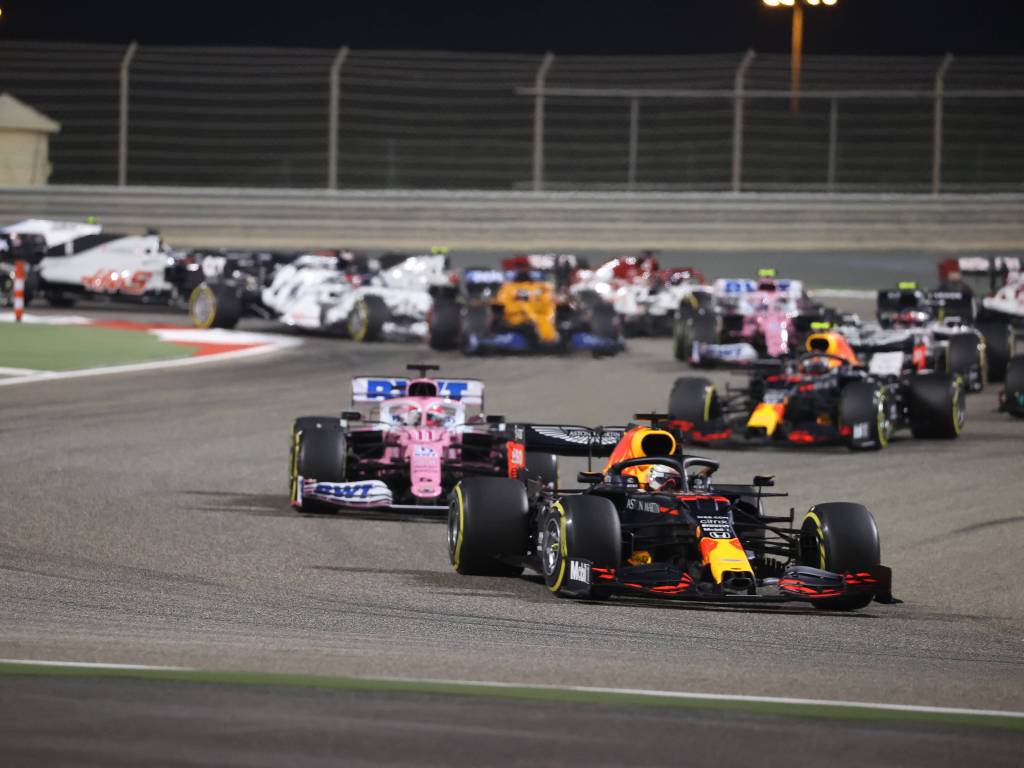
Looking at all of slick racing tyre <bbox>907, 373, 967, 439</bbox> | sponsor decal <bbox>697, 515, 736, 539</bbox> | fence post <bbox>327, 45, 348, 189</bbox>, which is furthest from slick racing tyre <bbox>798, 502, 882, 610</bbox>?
fence post <bbox>327, 45, 348, 189</bbox>

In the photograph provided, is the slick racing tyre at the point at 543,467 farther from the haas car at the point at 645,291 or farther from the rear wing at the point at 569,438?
the haas car at the point at 645,291

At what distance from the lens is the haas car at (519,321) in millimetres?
24500

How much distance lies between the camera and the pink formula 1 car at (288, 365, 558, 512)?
39.9 feet

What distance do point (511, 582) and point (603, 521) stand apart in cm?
91

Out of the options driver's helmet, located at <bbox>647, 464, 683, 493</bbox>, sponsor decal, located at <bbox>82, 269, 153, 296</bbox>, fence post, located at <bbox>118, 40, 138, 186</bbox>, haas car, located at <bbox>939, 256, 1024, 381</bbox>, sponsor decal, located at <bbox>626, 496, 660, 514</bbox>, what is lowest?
sponsor decal, located at <bbox>626, 496, 660, 514</bbox>

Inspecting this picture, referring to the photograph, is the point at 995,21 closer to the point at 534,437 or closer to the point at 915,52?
the point at 915,52

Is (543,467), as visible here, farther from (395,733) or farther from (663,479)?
(395,733)

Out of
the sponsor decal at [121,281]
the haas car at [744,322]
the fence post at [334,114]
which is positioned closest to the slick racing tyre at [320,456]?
the haas car at [744,322]

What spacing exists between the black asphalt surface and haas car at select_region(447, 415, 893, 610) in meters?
3.02

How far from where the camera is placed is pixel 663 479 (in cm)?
1032

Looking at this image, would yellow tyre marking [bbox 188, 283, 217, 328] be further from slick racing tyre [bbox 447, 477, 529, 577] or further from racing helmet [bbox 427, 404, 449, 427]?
slick racing tyre [bbox 447, 477, 529, 577]

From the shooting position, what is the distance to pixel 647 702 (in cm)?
645

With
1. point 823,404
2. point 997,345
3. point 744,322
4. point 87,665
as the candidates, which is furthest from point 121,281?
point 87,665

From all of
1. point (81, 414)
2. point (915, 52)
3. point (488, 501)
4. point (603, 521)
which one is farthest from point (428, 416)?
point (915, 52)
